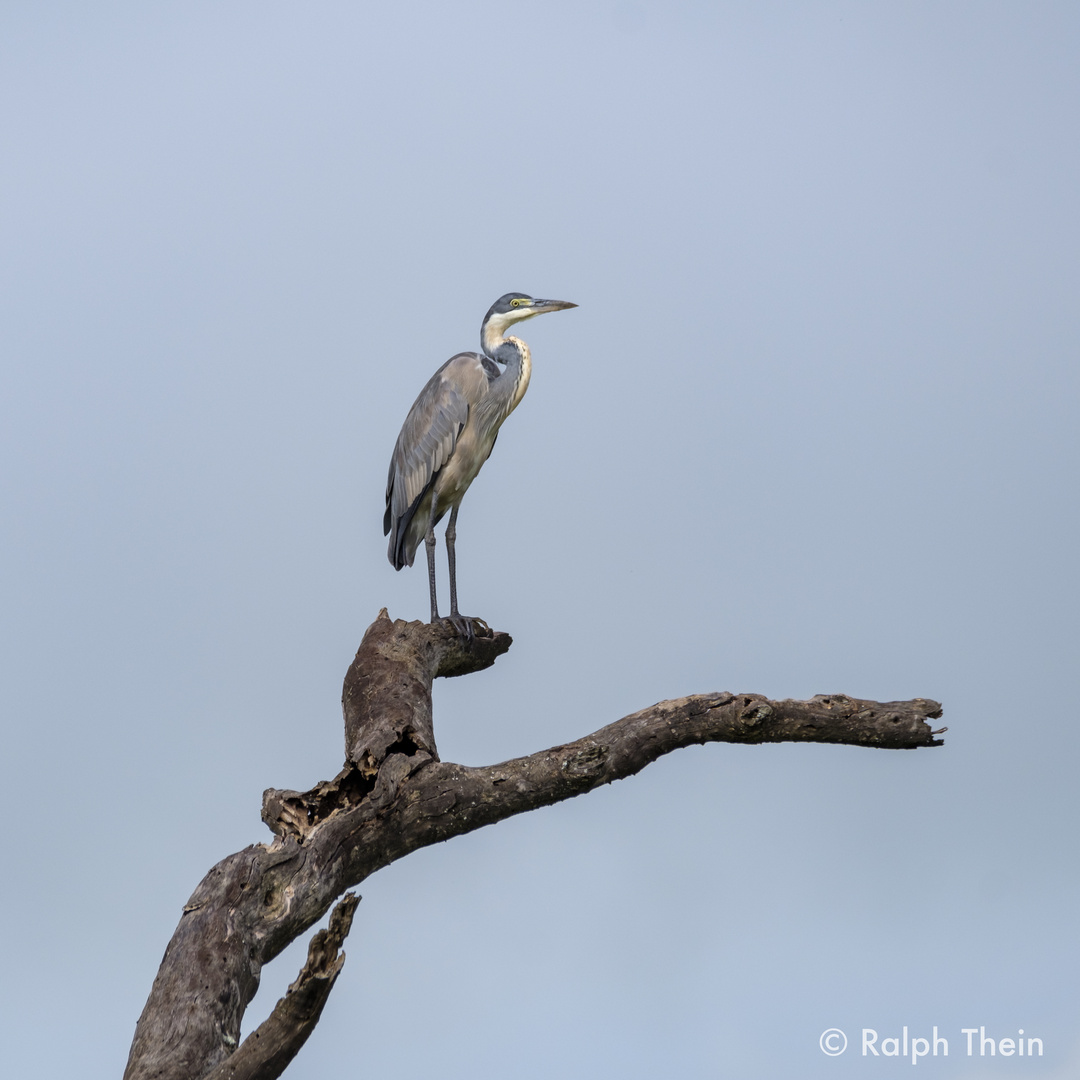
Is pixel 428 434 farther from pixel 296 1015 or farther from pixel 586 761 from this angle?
pixel 296 1015

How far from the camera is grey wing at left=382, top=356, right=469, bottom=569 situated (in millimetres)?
5344

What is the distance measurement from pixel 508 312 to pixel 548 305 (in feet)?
0.69

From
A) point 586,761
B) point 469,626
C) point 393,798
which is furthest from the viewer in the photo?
point 469,626

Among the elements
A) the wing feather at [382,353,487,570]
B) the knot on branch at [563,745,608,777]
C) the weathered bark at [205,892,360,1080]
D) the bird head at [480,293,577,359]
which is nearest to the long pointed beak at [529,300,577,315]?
the bird head at [480,293,577,359]

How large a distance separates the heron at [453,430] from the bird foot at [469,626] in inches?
1.5

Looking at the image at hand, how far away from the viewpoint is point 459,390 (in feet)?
17.6

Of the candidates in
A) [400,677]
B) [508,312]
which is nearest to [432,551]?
[400,677]

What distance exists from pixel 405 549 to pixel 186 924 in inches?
113

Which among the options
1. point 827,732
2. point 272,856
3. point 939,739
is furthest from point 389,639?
point 939,739

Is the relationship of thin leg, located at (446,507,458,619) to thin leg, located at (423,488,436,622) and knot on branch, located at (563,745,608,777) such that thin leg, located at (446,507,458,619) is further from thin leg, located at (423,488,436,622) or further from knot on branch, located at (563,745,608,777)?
knot on branch, located at (563,745,608,777)

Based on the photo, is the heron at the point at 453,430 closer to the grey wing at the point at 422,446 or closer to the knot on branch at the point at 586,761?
the grey wing at the point at 422,446

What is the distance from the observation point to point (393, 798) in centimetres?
351

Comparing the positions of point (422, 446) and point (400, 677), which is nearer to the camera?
point (400, 677)

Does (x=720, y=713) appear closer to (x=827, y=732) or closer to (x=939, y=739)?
(x=827, y=732)
